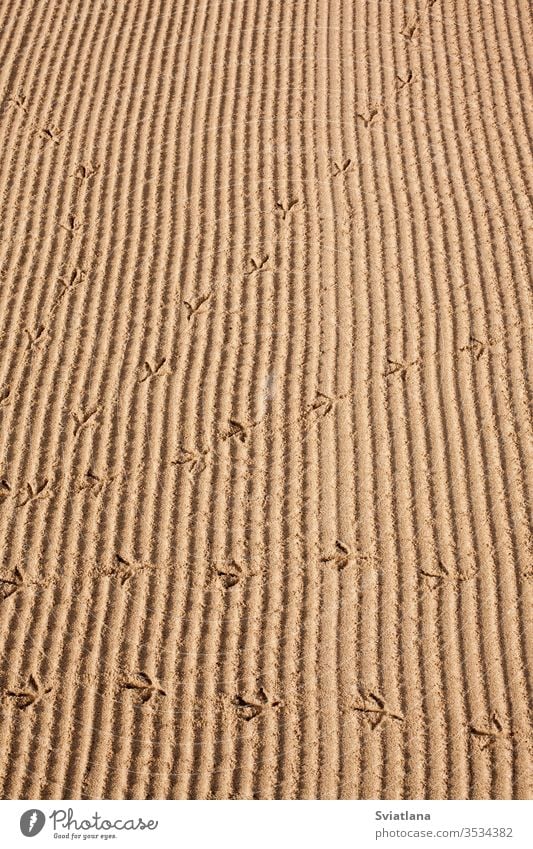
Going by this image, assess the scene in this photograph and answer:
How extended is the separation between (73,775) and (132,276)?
2660 millimetres

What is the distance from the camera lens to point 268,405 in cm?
457

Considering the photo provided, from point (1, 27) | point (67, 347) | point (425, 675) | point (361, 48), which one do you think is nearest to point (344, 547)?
point (425, 675)

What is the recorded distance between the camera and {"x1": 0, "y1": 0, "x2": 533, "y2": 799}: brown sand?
12.4ft

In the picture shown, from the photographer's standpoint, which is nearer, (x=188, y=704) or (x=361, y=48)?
(x=188, y=704)

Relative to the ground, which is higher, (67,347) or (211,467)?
(67,347)

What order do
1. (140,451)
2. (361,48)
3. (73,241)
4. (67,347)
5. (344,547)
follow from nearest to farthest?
(344,547), (140,451), (67,347), (73,241), (361,48)

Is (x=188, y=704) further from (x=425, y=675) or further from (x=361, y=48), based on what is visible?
(x=361, y=48)

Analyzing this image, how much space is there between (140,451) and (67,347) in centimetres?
78

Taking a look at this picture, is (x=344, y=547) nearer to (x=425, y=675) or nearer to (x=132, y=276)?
(x=425, y=675)

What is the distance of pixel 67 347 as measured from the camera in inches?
189

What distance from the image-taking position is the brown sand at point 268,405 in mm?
3789
